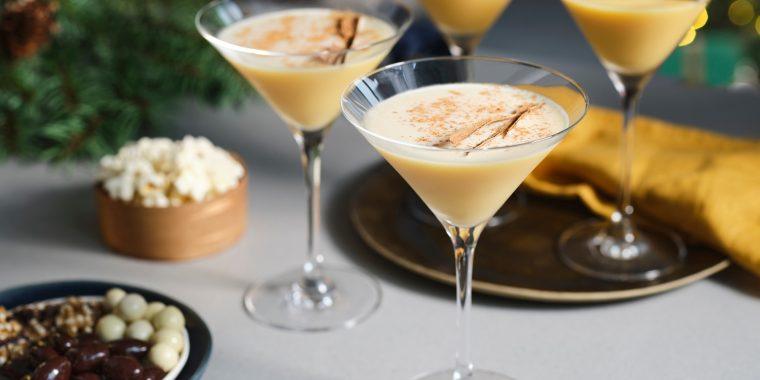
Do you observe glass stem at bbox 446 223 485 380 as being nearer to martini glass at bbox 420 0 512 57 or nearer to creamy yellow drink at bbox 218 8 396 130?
creamy yellow drink at bbox 218 8 396 130

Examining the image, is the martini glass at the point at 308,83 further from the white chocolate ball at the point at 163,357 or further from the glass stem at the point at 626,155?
the glass stem at the point at 626,155

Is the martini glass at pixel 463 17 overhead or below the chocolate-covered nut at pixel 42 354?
overhead

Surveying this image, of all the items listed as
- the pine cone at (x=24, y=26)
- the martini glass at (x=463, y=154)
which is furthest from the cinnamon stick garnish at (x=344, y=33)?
the pine cone at (x=24, y=26)

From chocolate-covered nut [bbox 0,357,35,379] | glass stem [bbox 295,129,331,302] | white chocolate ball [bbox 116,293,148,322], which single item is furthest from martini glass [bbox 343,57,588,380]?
chocolate-covered nut [bbox 0,357,35,379]

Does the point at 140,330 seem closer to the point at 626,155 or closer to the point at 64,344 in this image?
the point at 64,344

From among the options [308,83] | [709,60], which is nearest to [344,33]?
[308,83]
